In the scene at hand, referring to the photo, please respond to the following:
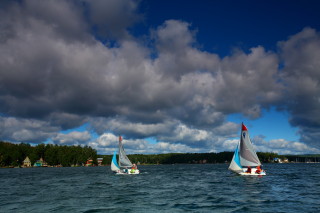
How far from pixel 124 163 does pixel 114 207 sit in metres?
58.1

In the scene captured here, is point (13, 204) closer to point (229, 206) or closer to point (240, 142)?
point (229, 206)

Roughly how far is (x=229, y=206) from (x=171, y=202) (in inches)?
260

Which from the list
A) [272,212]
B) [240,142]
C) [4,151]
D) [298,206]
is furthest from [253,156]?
[4,151]

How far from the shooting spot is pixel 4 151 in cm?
18688

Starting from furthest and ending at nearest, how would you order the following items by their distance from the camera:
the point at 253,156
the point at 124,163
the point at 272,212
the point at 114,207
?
the point at 124,163 → the point at 253,156 → the point at 114,207 → the point at 272,212

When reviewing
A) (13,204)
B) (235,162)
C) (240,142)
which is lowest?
(13,204)

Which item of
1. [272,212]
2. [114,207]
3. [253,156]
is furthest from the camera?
[253,156]

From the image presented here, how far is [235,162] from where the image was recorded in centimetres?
6500

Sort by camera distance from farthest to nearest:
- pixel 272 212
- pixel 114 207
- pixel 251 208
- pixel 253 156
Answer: pixel 253 156, pixel 114 207, pixel 251 208, pixel 272 212

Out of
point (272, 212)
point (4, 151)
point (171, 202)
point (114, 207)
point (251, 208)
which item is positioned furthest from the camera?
point (4, 151)

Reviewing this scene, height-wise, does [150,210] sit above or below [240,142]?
below

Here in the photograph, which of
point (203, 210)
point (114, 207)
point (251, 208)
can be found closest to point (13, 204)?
point (114, 207)

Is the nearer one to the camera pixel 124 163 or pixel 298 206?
pixel 298 206

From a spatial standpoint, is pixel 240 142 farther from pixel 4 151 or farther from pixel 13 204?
pixel 4 151
